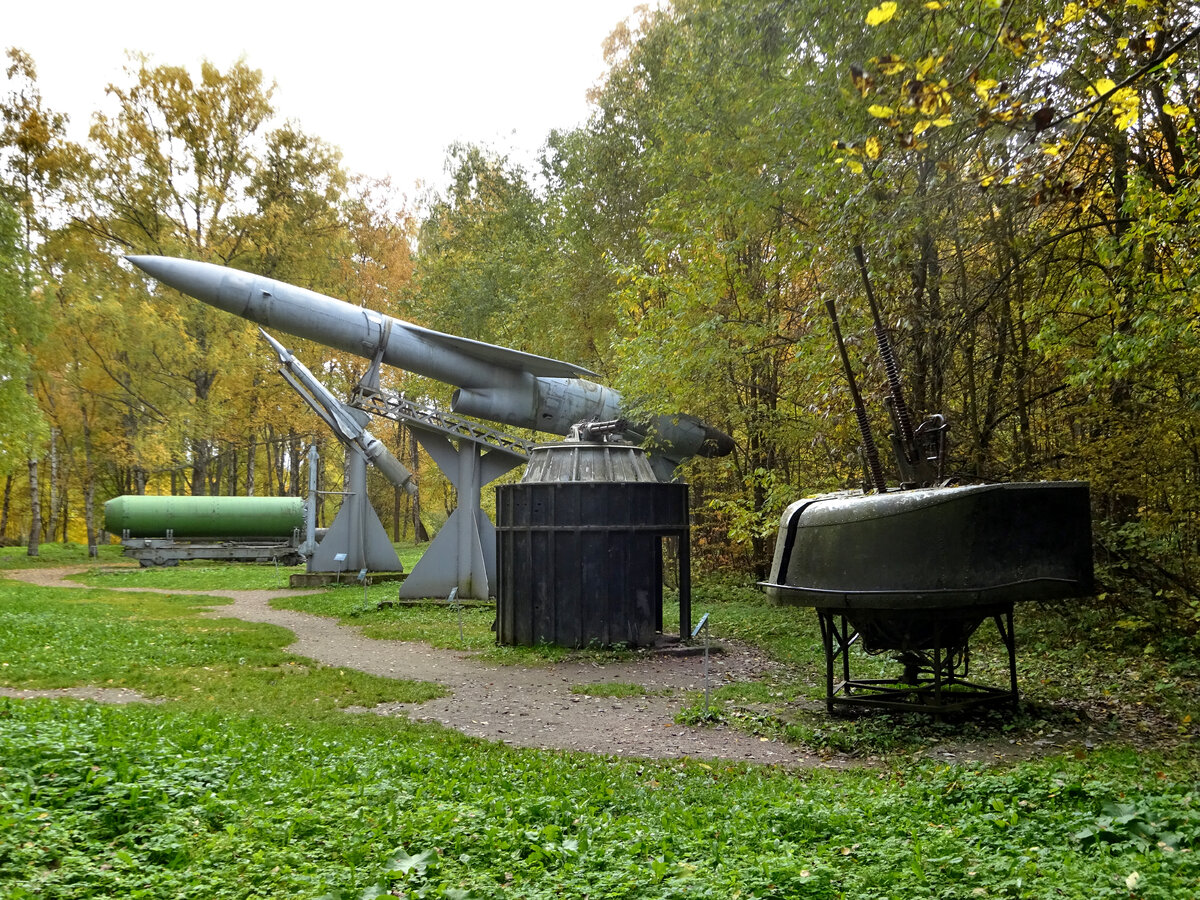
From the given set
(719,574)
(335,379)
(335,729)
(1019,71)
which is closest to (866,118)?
(1019,71)

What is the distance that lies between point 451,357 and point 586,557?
6581 mm

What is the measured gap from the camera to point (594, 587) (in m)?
13.6

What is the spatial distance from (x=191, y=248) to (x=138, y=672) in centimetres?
2621

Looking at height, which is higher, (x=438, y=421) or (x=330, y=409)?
(x=330, y=409)

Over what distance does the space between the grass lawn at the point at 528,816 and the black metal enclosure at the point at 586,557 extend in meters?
5.05

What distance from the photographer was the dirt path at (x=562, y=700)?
8250 millimetres

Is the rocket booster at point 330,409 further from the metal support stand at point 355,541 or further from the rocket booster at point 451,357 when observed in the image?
the rocket booster at point 451,357

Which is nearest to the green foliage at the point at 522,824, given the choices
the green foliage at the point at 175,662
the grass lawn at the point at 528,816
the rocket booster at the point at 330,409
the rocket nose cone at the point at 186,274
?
the grass lawn at the point at 528,816

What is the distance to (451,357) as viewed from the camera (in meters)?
18.4

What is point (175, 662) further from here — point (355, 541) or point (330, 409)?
point (355, 541)

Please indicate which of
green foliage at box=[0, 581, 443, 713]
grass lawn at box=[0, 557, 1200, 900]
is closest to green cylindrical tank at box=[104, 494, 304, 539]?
green foliage at box=[0, 581, 443, 713]

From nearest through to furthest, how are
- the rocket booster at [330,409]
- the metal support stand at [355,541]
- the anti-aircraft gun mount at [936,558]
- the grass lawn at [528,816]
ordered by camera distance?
the grass lawn at [528,816] < the anti-aircraft gun mount at [936,558] < the rocket booster at [330,409] < the metal support stand at [355,541]

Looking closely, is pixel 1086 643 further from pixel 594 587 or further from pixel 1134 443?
pixel 594 587

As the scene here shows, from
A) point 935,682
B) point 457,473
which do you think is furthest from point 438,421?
point 935,682
